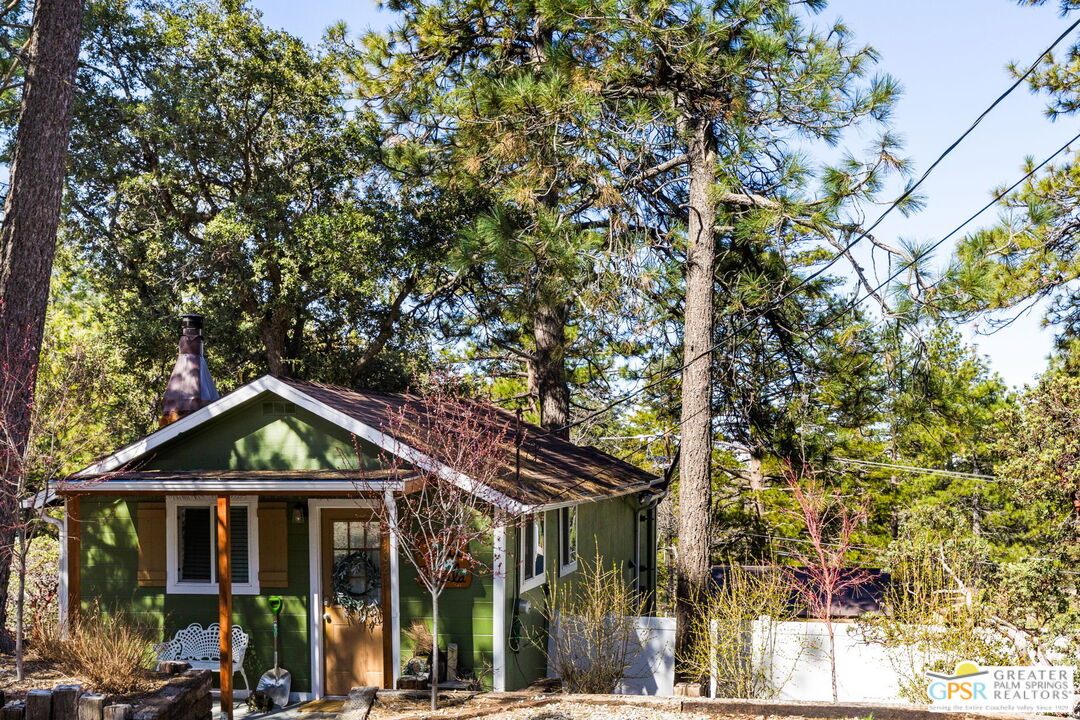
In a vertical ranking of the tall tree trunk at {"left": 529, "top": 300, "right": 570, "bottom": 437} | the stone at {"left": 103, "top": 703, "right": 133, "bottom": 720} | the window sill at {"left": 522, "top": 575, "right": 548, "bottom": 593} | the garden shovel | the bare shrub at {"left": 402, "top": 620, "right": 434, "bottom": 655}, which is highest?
the tall tree trunk at {"left": 529, "top": 300, "right": 570, "bottom": 437}

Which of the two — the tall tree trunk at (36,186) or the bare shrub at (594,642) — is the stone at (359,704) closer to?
the bare shrub at (594,642)

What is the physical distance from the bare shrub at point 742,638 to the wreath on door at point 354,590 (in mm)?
3798

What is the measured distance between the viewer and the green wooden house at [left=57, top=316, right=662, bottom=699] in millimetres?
10859

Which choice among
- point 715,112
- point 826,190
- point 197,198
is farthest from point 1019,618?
point 197,198

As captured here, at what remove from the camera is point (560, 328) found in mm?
19344

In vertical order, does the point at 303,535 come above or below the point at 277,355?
below

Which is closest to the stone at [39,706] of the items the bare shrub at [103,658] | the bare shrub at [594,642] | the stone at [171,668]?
the bare shrub at [103,658]

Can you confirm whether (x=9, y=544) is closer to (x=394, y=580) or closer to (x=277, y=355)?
(x=394, y=580)

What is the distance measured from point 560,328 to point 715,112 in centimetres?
733

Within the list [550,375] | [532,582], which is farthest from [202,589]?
[550,375]

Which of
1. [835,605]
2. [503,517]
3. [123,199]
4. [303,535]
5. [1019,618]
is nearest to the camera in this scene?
[1019,618]

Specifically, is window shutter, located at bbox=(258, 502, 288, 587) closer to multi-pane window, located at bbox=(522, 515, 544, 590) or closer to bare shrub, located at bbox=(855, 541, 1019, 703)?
multi-pane window, located at bbox=(522, 515, 544, 590)

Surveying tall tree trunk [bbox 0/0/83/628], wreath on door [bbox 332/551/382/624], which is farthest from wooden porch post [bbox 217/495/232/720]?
tall tree trunk [bbox 0/0/83/628]

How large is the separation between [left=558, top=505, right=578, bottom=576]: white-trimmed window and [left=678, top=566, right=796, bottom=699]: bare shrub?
95.7 inches
